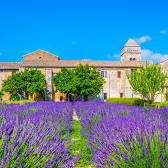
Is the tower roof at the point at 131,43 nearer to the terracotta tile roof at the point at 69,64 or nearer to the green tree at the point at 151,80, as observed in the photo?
the terracotta tile roof at the point at 69,64

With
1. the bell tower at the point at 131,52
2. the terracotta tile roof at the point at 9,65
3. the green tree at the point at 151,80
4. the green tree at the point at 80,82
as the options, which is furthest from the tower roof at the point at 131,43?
the green tree at the point at 151,80

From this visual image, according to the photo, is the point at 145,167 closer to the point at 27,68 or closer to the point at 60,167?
the point at 60,167

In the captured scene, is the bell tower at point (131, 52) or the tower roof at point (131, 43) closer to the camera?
the bell tower at point (131, 52)

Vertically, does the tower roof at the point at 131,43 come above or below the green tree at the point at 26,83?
above

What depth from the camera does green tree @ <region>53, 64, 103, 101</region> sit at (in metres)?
20.8

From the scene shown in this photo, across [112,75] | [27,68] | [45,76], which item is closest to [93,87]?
[112,75]

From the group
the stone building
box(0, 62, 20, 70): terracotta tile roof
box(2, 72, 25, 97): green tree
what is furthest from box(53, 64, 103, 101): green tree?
box(0, 62, 20, 70): terracotta tile roof

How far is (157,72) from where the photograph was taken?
14.1 m

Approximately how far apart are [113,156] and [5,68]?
27.0m

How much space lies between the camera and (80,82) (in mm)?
20750

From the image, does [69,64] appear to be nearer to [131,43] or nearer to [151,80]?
[151,80]

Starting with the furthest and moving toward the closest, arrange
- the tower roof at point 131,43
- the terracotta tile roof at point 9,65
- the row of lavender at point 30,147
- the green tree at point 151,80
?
the tower roof at point 131,43, the terracotta tile roof at point 9,65, the green tree at point 151,80, the row of lavender at point 30,147

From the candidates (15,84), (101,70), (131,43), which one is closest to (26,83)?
(15,84)

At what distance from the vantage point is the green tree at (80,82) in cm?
2075
